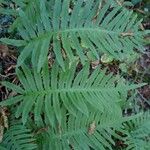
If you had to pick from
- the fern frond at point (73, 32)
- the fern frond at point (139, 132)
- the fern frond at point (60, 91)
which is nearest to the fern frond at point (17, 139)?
the fern frond at point (60, 91)

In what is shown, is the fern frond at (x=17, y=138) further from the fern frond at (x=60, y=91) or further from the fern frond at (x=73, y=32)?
the fern frond at (x=73, y=32)

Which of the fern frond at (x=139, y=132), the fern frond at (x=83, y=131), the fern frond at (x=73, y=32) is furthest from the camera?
the fern frond at (x=139, y=132)

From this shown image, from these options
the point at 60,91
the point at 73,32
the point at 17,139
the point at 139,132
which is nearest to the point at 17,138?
the point at 17,139

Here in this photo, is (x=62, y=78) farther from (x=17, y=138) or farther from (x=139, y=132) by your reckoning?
(x=139, y=132)

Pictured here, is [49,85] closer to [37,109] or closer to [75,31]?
[37,109]

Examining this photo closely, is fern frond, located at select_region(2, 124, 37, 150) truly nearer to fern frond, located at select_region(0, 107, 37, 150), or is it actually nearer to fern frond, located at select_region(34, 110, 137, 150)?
fern frond, located at select_region(0, 107, 37, 150)

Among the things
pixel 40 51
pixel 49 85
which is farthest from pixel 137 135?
pixel 40 51
